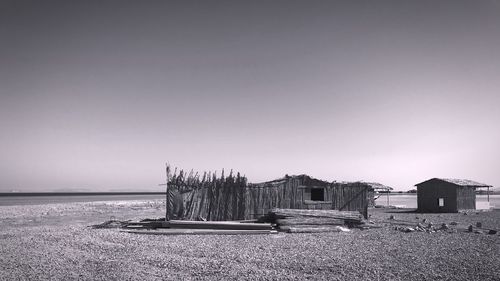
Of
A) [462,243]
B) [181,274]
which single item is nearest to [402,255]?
[462,243]

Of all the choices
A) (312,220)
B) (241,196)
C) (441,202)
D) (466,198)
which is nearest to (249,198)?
(241,196)

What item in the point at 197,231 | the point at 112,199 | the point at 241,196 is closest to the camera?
the point at 197,231

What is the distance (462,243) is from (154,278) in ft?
43.2

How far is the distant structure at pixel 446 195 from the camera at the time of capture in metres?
35.9

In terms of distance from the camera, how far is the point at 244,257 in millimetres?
12039

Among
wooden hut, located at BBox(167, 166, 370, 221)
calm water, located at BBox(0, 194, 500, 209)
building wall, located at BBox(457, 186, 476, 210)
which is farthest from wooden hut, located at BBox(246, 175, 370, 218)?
calm water, located at BBox(0, 194, 500, 209)

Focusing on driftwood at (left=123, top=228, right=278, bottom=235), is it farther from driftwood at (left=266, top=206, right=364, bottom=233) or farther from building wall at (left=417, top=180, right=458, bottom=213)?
building wall at (left=417, top=180, right=458, bottom=213)

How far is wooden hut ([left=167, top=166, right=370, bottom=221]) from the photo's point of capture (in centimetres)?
2108

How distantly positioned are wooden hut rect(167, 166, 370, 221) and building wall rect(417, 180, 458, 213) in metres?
16.1

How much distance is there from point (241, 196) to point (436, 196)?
24888 mm

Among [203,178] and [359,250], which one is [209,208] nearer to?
[203,178]

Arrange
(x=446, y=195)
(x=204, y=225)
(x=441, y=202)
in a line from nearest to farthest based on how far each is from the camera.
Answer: (x=204, y=225) < (x=446, y=195) < (x=441, y=202)

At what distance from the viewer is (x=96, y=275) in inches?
375

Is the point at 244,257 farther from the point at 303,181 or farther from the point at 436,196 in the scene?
the point at 436,196
